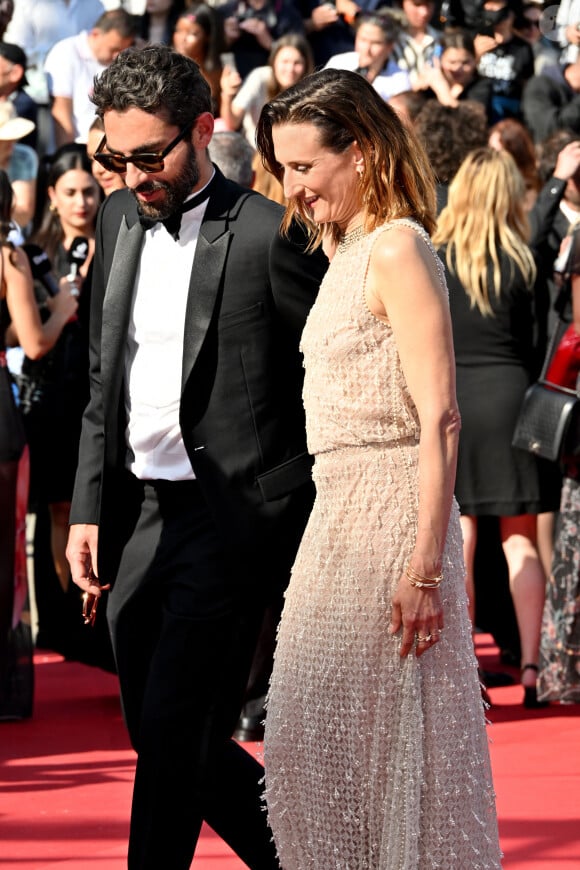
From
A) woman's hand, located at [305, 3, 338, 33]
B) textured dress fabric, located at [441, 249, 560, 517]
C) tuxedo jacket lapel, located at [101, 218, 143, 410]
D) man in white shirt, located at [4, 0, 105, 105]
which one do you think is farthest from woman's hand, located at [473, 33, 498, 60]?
tuxedo jacket lapel, located at [101, 218, 143, 410]

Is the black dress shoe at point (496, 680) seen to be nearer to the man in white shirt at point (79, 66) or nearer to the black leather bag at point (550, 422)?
the black leather bag at point (550, 422)

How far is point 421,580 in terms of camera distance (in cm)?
273

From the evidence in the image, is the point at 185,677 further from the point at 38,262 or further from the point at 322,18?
the point at 322,18

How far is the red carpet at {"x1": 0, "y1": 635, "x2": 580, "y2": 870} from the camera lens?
4.15 meters

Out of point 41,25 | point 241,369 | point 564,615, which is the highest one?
point 41,25

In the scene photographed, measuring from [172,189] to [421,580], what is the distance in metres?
1.03

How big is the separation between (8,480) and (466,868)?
324 centimetres

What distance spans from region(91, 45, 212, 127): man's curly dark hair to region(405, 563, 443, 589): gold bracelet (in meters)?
1.11

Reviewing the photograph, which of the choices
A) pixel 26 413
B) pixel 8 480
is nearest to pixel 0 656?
pixel 8 480

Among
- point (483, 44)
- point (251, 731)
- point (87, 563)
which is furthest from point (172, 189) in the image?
point (483, 44)

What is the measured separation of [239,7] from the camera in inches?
440

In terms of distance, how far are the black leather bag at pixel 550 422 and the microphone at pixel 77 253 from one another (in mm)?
2082

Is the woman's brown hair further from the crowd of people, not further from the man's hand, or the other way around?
the man's hand

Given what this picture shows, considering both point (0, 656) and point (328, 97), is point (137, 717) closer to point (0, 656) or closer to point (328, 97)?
point (328, 97)
